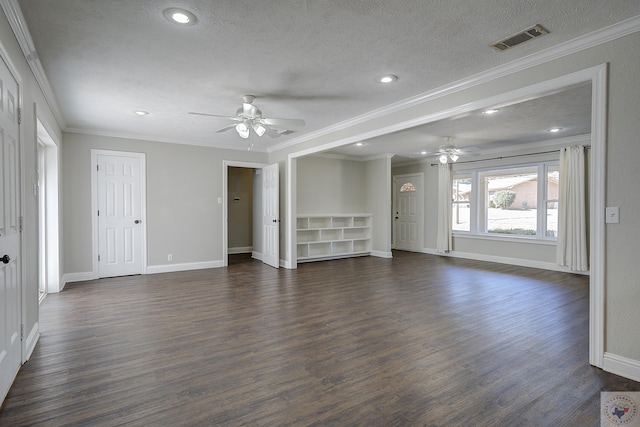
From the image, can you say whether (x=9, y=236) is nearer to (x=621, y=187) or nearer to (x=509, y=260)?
(x=621, y=187)

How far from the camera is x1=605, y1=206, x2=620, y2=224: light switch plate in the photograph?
2377 millimetres

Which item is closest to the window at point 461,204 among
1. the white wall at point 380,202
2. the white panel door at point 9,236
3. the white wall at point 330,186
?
the white wall at point 380,202

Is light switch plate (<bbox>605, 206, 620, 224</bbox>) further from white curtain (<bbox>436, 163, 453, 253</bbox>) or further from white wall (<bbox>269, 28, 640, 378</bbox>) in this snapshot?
white curtain (<bbox>436, 163, 453, 253</bbox>)

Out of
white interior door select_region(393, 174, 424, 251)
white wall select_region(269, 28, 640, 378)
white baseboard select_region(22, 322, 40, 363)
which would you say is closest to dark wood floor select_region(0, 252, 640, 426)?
white baseboard select_region(22, 322, 40, 363)

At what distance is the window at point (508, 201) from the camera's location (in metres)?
6.53

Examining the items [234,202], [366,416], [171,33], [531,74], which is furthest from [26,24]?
[234,202]

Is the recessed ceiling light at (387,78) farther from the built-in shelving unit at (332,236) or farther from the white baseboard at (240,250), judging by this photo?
the white baseboard at (240,250)

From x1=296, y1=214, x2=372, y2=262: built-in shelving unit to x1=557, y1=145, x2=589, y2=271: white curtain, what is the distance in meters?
3.89

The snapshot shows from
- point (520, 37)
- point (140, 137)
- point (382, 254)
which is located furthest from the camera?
point (382, 254)

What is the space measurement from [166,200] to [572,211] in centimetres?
733

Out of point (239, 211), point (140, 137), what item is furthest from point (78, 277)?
point (239, 211)

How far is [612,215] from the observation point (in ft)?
7.87

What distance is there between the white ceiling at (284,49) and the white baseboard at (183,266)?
9.09ft

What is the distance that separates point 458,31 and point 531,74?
90 centimetres
